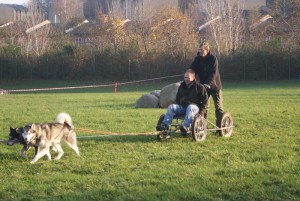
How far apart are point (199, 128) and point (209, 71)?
1.54 m

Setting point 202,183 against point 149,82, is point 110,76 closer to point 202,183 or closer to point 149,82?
point 149,82

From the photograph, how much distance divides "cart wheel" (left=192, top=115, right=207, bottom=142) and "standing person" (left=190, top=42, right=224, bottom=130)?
0.90 meters

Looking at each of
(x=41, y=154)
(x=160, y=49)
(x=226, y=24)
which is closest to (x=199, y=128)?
(x=41, y=154)

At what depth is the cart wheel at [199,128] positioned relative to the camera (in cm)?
977

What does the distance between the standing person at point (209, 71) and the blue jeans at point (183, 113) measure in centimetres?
75

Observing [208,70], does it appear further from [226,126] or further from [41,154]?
[41,154]

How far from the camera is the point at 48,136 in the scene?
337 inches

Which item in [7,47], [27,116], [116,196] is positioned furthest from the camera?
[7,47]

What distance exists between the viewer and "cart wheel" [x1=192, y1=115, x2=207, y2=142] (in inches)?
384

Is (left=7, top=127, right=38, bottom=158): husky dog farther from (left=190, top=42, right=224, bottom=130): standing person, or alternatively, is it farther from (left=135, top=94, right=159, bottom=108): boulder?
(left=135, top=94, right=159, bottom=108): boulder

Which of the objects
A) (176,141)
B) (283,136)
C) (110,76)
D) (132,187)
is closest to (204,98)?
(176,141)

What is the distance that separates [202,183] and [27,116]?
1073cm

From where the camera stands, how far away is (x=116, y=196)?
6.02m

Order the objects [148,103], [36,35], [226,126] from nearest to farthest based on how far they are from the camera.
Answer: [226,126] → [148,103] → [36,35]
